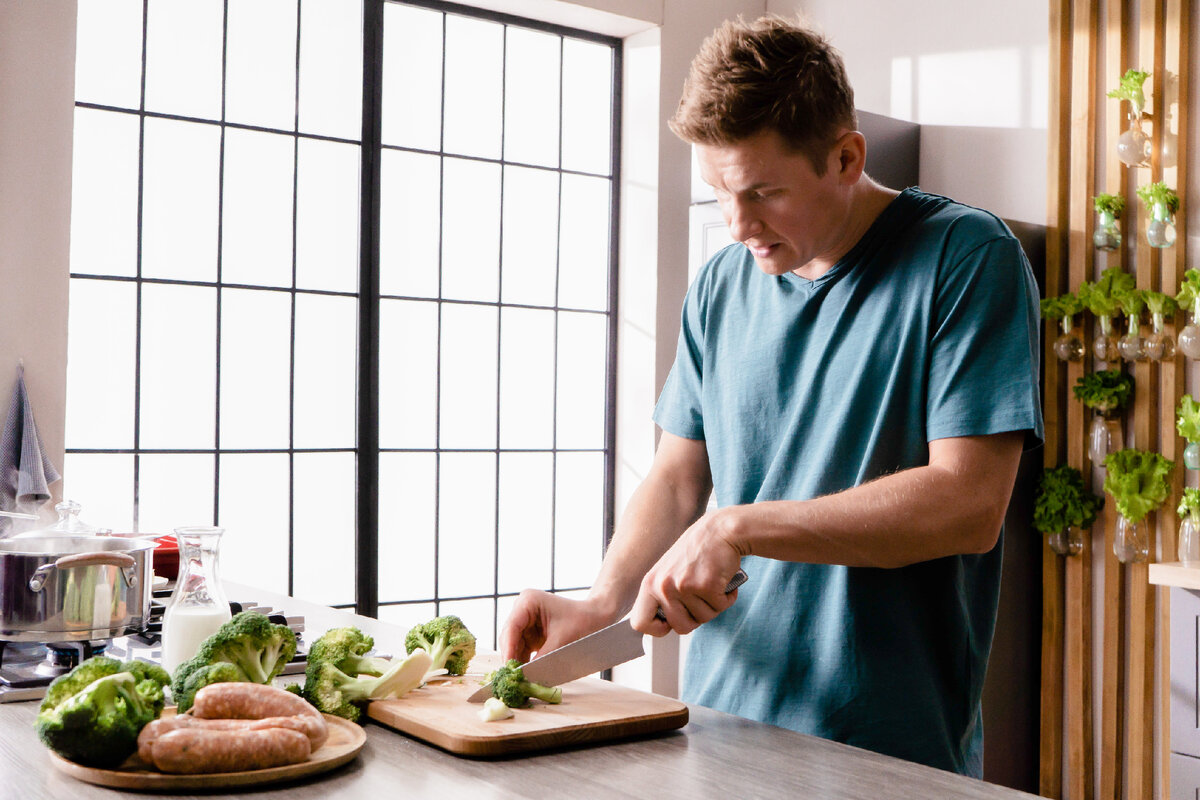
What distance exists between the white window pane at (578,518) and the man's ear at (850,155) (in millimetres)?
3067

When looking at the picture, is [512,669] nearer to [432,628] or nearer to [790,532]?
[432,628]

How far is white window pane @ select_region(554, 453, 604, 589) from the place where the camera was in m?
4.52

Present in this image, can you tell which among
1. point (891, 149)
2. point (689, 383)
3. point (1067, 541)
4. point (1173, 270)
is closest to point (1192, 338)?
point (1173, 270)

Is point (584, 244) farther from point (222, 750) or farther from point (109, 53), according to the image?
point (222, 750)

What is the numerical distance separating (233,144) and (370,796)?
3.15m

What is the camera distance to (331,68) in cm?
392

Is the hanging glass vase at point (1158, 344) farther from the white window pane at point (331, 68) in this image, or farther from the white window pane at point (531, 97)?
the white window pane at point (331, 68)

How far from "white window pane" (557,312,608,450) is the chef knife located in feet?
10.4

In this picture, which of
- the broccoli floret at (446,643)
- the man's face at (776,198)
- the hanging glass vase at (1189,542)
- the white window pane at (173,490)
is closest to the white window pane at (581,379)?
the white window pane at (173,490)

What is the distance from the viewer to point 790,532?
1.30 meters

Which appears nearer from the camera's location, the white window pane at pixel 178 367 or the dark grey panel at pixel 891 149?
the white window pane at pixel 178 367

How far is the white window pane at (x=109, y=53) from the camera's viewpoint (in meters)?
3.45

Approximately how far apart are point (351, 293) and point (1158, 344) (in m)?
2.62

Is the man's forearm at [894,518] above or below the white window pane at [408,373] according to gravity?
below
